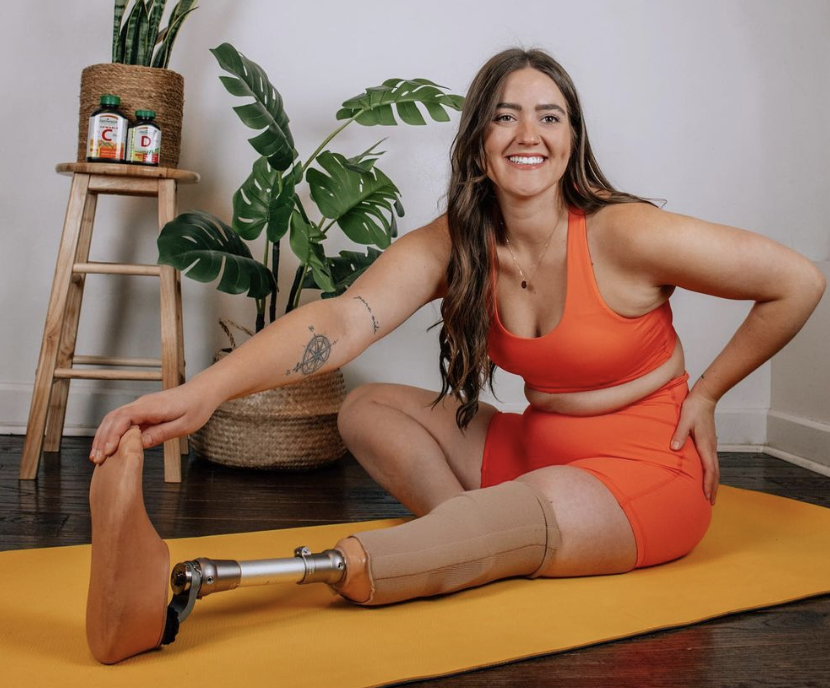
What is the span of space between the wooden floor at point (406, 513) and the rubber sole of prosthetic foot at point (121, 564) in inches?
12.7

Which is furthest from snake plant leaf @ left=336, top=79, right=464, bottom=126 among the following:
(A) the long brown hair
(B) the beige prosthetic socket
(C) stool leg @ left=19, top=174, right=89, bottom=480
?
(B) the beige prosthetic socket

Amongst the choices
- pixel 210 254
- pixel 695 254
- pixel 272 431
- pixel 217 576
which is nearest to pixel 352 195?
pixel 210 254

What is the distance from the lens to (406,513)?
1.93 m

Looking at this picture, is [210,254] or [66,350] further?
[66,350]

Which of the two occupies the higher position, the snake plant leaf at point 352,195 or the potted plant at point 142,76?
the potted plant at point 142,76

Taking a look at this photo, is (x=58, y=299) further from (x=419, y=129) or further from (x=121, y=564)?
(x=121, y=564)

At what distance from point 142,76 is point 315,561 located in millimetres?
1610

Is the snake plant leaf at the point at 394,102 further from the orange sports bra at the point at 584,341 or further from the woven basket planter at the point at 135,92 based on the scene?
the orange sports bra at the point at 584,341

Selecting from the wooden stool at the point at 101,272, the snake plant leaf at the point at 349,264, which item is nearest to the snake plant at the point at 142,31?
the wooden stool at the point at 101,272

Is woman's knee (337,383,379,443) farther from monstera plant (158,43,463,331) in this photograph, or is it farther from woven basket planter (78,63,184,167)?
woven basket planter (78,63,184,167)

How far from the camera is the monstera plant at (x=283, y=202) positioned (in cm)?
218

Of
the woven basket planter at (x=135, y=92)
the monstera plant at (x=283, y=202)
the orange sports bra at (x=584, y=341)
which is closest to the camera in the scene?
the orange sports bra at (x=584, y=341)

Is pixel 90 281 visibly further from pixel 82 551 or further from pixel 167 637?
pixel 167 637

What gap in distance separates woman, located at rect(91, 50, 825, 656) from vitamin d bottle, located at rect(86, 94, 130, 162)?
1039 mm
